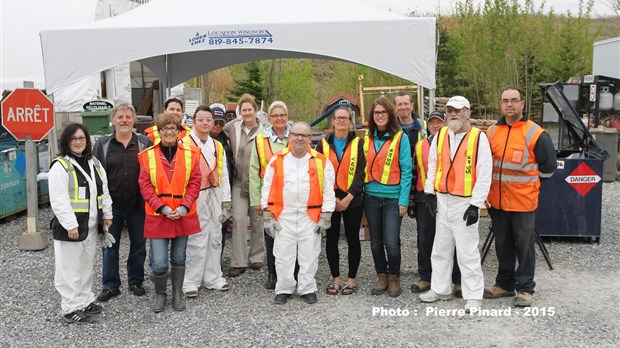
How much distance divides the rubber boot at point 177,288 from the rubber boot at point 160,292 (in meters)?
0.07

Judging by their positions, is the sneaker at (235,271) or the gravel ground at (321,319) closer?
the gravel ground at (321,319)

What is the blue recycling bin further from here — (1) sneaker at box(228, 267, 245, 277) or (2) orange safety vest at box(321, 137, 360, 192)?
(1) sneaker at box(228, 267, 245, 277)

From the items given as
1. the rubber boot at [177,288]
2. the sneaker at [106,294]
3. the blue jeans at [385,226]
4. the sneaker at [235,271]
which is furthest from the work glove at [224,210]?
the blue jeans at [385,226]

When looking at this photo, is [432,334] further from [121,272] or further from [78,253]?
[121,272]

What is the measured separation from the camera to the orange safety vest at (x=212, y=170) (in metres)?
5.16

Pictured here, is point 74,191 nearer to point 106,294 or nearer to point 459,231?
point 106,294

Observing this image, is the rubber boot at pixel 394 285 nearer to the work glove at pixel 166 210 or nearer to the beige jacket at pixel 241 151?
the beige jacket at pixel 241 151

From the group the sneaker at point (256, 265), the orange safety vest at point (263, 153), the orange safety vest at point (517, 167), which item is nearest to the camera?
the orange safety vest at point (517, 167)

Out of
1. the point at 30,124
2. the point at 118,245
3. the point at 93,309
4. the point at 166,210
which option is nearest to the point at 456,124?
the point at 166,210

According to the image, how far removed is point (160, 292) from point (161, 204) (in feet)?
2.46

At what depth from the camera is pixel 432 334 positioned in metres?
4.37

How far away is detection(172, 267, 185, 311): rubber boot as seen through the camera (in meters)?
4.91

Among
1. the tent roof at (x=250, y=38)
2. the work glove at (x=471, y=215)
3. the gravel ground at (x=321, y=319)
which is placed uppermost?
the tent roof at (x=250, y=38)

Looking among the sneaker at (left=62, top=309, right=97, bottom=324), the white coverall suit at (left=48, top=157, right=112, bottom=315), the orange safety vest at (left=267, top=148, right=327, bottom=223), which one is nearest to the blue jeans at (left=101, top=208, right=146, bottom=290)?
the white coverall suit at (left=48, top=157, right=112, bottom=315)
